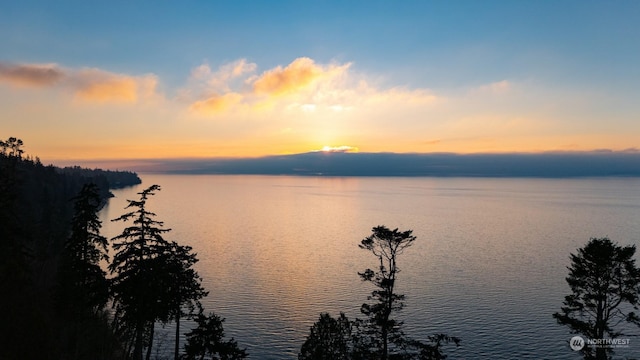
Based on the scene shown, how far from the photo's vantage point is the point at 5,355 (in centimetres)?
2058

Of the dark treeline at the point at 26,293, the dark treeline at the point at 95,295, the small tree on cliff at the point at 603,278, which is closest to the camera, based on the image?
the dark treeline at the point at 26,293

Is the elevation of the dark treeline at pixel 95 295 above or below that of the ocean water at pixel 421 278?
above

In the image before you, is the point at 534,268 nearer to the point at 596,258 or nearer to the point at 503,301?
the point at 503,301

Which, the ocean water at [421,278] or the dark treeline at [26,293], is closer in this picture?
the dark treeline at [26,293]

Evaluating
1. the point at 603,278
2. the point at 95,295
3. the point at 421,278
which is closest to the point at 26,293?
the point at 95,295

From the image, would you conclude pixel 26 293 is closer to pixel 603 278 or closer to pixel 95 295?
pixel 95 295

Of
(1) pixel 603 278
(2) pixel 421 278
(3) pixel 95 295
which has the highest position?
(1) pixel 603 278

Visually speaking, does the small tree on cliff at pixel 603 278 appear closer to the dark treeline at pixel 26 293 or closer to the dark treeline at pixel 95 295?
the dark treeline at pixel 95 295

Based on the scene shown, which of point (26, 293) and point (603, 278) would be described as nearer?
point (603, 278)

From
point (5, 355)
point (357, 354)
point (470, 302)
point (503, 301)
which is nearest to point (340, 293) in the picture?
point (470, 302)

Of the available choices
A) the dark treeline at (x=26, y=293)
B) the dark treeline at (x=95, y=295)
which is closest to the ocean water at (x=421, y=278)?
the dark treeline at (x=95, y=295)

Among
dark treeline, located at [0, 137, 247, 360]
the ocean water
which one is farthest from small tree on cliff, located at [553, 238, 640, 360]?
dark treeline, located at [0, 137, 247, 360]

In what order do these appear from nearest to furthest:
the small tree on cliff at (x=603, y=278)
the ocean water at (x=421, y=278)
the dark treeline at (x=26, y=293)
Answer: the dark treeline at (x=26, y=293) → the small tree on cliff at (x=603, y=278) → the ocean water at (x=421, y=278)

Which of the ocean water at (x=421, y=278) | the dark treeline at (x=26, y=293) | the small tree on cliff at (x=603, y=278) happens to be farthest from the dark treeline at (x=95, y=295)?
the small tree on cliff at (x=603, y=278)
